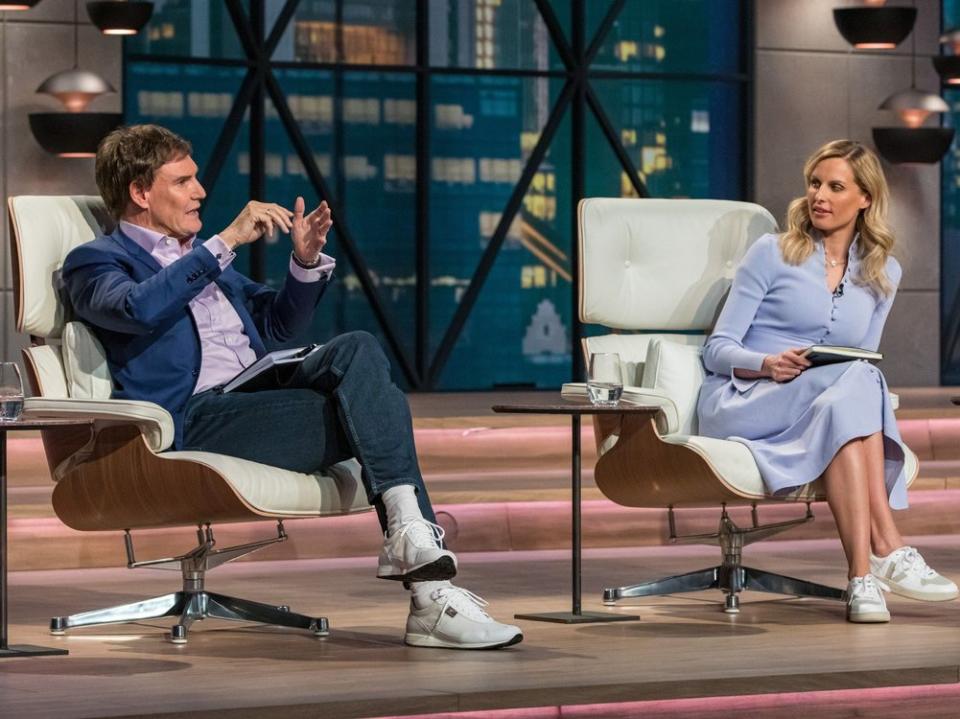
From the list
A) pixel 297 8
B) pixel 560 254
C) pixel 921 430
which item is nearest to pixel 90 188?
pixel 297 8

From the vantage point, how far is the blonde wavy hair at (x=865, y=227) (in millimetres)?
4664

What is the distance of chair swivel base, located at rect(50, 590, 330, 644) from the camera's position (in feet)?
13.3

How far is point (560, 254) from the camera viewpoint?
10047mm

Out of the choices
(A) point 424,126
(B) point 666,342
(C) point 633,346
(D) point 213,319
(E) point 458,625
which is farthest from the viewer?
(A) point 424,126

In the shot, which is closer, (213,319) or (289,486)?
(289,486)

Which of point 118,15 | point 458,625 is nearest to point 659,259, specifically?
point 458,625

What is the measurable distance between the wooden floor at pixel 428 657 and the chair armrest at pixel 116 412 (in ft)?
1.56

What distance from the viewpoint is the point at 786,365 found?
4.53 m

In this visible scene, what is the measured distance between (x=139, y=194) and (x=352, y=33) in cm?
564

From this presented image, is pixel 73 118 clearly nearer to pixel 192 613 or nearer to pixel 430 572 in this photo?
pixel 192 613

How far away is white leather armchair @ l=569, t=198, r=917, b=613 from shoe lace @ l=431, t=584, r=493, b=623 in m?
0.79

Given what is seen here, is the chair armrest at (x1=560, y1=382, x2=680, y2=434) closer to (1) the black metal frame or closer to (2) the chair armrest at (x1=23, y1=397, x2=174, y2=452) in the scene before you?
(2) the chair armrest at (x1=23, y1=397, x2=174, y2=452)

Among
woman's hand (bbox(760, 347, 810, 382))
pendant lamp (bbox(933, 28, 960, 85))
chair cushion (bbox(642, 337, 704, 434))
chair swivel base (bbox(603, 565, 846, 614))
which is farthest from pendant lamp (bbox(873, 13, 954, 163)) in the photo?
chair swivel base (bbox(603, 565, 846, 614))

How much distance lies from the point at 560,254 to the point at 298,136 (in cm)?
163
